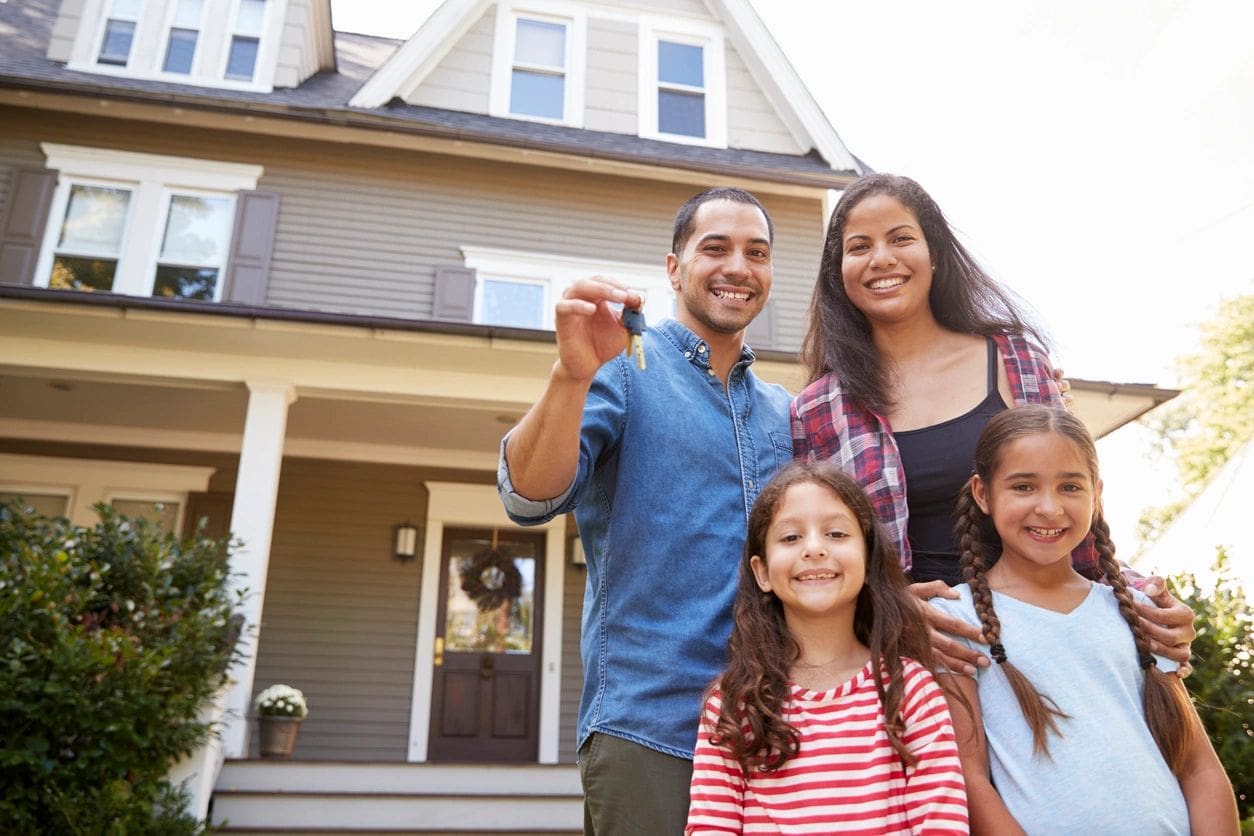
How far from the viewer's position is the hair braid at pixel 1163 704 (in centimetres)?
158

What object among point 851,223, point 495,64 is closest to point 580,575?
point 495,64

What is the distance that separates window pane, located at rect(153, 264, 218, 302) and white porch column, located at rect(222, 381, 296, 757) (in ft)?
9.07

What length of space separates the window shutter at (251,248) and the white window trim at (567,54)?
8.62ft

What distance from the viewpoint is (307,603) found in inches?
350

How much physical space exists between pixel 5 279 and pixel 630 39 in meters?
6.83

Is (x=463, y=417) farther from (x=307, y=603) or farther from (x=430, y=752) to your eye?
(x=430, y=752)

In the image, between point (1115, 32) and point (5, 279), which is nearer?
point (5, 279)

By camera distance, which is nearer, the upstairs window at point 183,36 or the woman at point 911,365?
the woman at point 911,365

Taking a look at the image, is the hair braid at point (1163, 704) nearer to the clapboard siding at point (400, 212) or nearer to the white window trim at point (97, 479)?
the clapboard siding at point (400, 212)

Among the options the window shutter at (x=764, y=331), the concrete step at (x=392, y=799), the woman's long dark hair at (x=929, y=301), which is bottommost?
the concrete step at (x=392, y=799)

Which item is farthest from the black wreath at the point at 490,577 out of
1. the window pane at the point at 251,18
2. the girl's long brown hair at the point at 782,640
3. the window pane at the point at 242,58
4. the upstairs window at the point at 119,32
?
the girl's long brown hair at the point at 782,640

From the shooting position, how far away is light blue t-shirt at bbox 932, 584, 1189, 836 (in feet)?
4.88

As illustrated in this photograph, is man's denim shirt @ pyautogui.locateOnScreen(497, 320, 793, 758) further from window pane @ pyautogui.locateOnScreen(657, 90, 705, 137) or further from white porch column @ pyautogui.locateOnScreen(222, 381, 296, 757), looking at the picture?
window pane @ pyautogui.locateOnScreen(657, 90, 705, 137)

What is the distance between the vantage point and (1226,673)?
175 inches
